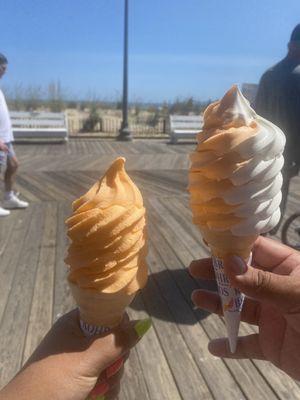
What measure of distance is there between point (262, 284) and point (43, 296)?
2.63m

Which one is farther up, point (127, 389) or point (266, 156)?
point (266, 156)

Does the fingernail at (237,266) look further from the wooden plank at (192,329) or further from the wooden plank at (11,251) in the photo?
the wooden plank at (11,251)

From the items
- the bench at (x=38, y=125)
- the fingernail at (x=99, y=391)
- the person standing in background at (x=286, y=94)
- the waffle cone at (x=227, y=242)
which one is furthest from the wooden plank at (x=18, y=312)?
the bench at (x=38, y=125)

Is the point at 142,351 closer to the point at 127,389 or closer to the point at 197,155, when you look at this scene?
the point at 127,389

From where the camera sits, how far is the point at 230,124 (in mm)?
1551

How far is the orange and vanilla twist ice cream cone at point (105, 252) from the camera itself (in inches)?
58.0

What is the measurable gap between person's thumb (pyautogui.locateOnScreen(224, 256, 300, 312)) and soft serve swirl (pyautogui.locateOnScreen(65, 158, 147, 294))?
1.20 feet

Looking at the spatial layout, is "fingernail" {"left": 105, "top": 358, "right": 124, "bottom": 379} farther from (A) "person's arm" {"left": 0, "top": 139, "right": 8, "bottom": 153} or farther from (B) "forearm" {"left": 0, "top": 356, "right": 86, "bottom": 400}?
(A) "person's arm" {"left": 0, "top": 139, "right": 8, "bottom": 153}

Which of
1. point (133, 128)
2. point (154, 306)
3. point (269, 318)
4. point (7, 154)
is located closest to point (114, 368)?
point (269, 318)

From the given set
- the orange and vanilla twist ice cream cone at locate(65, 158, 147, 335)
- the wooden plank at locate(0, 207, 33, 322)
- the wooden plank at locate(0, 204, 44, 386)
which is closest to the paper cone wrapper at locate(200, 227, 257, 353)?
the orange and vanilla twist ice cream cone at locate(65, 158, 147, 335)

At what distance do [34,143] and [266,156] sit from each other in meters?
12.4

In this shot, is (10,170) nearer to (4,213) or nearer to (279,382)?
(4,213)

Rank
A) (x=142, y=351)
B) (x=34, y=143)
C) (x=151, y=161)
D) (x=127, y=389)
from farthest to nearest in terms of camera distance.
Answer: (x=34, y=143) → (x=151, y=161) → (x=142, y=351) → (x=127, y=389)

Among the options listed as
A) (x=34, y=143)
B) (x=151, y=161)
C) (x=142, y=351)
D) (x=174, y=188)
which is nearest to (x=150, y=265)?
(x=142, y=351)
